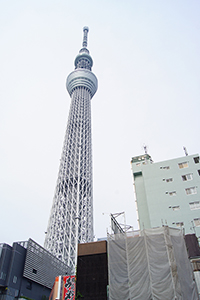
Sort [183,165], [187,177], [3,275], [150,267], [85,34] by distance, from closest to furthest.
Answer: [150,267] → [3,275] → [187,177] → [183,165] → [85,34]

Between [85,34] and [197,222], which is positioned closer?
[197,222]

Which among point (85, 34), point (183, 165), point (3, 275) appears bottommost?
point (3, 275)

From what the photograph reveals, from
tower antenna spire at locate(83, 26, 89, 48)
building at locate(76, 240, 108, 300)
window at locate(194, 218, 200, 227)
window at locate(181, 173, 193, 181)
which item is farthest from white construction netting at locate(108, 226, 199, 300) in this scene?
tower antenna spire at locate(83, 26, 89, 48)

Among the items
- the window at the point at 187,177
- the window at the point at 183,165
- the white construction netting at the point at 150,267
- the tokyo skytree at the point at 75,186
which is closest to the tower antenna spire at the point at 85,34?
the tokyo skytree at the point at 75,186

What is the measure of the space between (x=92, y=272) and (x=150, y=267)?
15.8 ft

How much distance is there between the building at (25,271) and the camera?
26.8 metres

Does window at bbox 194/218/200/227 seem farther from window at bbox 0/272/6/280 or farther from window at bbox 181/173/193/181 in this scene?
window at bbox 0/272/6/280

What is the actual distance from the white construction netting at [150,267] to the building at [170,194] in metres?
14.1

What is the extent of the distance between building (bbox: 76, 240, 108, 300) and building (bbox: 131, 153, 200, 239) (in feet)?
47.9

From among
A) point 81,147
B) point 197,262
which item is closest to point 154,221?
point 197,262

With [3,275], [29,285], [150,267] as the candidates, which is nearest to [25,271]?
[29,285]

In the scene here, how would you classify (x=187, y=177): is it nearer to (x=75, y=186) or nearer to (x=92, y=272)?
(x=92, y=272)

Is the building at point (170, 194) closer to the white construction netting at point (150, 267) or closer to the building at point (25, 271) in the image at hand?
the white construction netting at point (150, 267)

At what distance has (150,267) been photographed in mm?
18516
